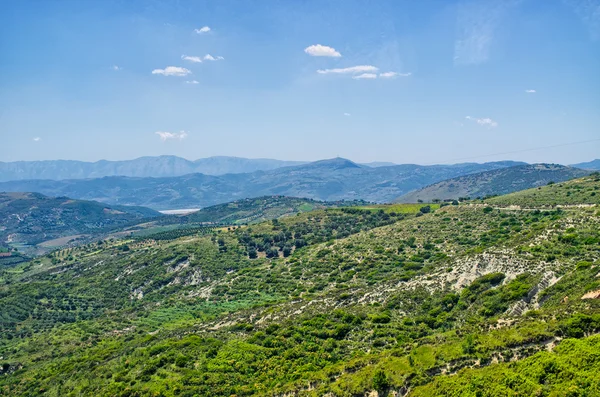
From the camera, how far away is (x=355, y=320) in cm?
4469

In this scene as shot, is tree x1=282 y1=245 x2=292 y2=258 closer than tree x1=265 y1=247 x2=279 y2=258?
Yes

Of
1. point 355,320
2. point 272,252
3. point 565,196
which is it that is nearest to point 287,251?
point 272,252

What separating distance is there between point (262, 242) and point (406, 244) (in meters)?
56.7

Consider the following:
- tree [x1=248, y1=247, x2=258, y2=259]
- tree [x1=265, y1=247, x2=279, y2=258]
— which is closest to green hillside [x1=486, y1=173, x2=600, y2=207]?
tree [x1=265, y1=247, x2=279, y2=258]

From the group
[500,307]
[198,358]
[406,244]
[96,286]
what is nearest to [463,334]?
[500,307]

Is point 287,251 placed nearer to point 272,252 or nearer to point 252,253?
point 272,252

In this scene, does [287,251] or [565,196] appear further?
[287,251]

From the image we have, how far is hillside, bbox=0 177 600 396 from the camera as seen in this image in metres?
26.3

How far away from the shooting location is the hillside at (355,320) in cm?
2630

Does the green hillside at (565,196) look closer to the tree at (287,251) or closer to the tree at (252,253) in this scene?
the tree at (287,251)

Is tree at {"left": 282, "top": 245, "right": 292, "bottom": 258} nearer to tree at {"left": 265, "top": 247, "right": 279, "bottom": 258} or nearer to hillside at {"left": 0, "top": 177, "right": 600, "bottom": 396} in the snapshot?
hillside at {"left": 0, "top": 177, "right": 600, "bottom": 396}

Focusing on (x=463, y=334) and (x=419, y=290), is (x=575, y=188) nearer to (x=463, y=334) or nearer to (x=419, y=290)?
(x=419, y=290)

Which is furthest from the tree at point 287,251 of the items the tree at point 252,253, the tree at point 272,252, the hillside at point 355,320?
the tree at point 252,253

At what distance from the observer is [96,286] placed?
124 m
